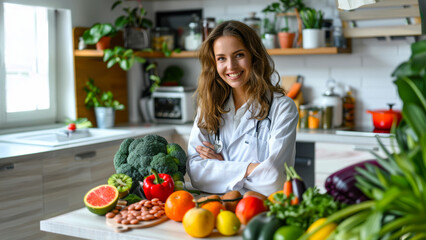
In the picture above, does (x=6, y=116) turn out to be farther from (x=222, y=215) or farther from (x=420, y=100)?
(x=420, y=100)

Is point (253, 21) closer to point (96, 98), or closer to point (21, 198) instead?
point (96, 98)

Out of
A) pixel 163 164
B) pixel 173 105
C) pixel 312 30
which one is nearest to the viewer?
pixel 163 164

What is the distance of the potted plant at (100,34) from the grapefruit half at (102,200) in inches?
93.1

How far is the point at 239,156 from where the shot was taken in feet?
8.15

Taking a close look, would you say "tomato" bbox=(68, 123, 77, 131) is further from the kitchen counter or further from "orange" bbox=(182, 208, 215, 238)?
"orange" bbox=(182, 208, 215, 238)

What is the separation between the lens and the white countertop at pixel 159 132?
10.2ft

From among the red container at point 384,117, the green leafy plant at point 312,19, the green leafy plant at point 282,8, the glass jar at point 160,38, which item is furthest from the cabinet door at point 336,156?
the glass jar at point 160,38

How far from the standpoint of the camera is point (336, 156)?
142 inches

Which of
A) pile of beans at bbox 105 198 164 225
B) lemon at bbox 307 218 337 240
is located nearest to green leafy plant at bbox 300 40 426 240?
lemon at bbox 307 218 337 240

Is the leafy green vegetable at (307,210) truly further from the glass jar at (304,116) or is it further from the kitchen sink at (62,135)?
the glass jar at (304,116)

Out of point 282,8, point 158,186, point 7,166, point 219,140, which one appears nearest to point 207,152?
point 219,140

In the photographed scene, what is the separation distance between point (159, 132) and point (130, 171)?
1.93m

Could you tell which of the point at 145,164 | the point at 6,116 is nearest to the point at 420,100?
the point at 145,164

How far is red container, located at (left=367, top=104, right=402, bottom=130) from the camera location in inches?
146
